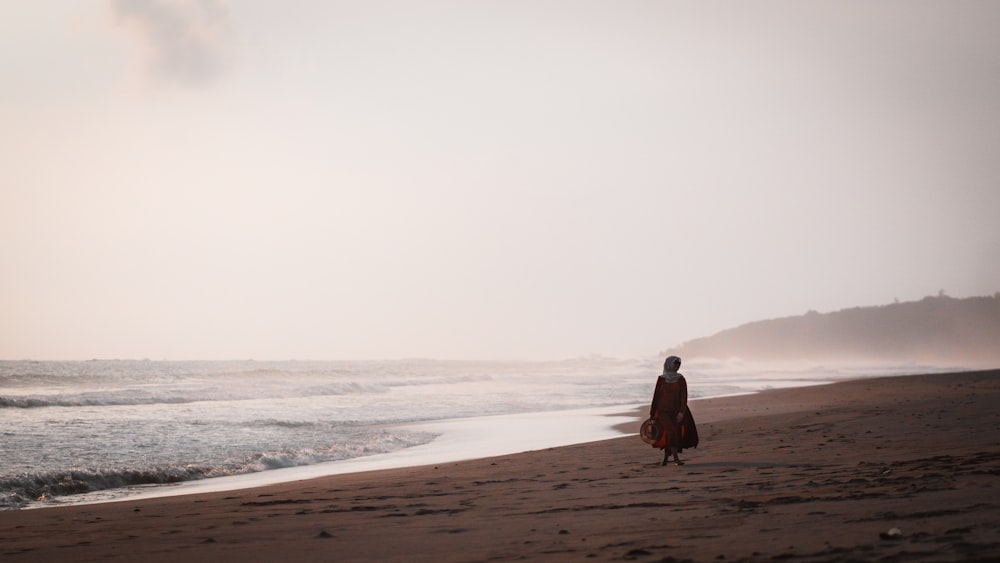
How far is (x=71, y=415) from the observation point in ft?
75.2

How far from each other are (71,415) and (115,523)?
1758 centimetres

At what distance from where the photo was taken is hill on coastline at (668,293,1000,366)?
126062 mm

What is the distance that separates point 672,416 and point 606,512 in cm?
442

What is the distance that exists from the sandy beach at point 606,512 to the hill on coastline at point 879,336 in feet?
378

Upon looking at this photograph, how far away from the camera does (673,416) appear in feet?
36.2

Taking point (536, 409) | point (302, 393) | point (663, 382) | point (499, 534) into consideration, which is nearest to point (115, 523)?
point (499, 534)

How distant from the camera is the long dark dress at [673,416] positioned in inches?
427

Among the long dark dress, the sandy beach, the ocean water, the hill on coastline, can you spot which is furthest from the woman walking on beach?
the hill on coastline

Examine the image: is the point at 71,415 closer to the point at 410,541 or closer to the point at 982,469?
the point at 410,541

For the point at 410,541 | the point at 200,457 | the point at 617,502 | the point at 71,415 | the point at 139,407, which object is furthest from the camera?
the point at 139,407

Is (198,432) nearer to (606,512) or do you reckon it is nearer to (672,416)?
(672,416)

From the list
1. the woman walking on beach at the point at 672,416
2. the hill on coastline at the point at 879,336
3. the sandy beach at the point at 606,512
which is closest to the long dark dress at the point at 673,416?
the woman walking on beach at the point at 672,416

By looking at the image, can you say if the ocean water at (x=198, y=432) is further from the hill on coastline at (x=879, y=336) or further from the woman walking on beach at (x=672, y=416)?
the hill on coastline at (x=879, y=336)

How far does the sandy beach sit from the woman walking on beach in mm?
343
